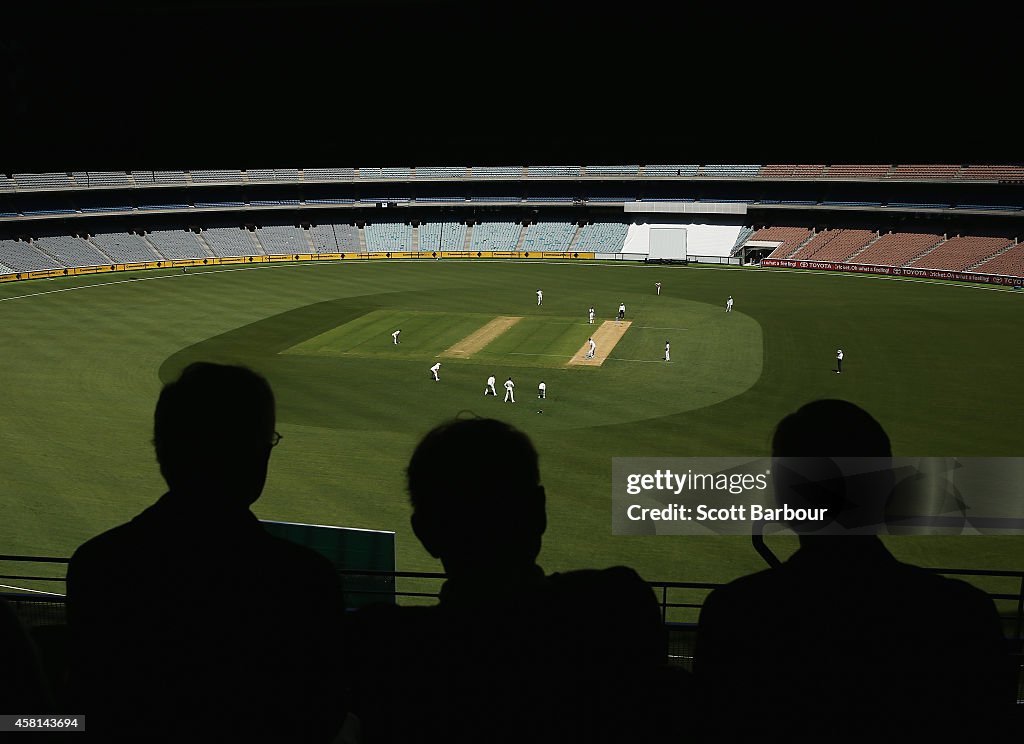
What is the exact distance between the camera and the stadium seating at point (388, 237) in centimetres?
7925

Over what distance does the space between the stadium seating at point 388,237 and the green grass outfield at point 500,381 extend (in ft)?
74.7

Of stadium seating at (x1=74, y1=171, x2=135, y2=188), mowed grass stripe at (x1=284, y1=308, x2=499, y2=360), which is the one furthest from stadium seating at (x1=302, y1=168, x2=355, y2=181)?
mowed grass stripe at (x1=284, y1=308, x2=499, y2=360)

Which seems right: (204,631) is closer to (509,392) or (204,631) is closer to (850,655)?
(850,655)

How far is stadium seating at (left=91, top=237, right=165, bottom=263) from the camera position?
227 ft

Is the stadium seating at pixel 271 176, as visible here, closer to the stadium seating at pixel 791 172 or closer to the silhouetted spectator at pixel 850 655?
the stadium seating at pixel 791 172

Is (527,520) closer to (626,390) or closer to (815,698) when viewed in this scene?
(815,698)

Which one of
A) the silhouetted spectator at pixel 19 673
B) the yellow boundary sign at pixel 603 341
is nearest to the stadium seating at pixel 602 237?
the yellow boundary sign at pixel 603 341

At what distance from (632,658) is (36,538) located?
61.7ft

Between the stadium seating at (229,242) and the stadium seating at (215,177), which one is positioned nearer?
the stadium seating at (229,242)

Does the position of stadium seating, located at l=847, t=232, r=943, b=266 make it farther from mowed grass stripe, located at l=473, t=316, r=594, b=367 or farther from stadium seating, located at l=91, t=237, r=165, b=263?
stadium seating, located at l=91, t=237, r=165, b=263

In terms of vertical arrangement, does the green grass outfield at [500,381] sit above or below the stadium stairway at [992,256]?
below

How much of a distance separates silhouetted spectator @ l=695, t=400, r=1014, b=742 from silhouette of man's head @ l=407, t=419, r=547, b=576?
1.93 ft

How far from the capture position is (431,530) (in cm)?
219

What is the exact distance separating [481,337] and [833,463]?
3601 cm
